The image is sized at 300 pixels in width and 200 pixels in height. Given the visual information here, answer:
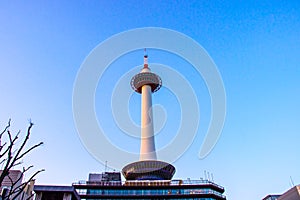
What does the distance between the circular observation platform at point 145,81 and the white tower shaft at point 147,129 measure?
2.68 meters

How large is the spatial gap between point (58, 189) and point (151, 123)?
6867cm

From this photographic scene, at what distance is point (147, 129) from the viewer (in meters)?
91.7

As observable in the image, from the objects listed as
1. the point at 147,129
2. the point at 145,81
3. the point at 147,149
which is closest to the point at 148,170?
the point at 147,149

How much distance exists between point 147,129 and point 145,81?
2085 cm

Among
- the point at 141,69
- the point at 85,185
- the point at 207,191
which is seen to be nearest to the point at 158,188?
the point at 207,191

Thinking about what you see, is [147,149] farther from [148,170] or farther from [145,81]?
[145,81]

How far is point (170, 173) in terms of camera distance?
8988 centimetres

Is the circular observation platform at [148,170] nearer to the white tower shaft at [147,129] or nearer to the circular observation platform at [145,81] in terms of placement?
the white tower shaft at [147,129]

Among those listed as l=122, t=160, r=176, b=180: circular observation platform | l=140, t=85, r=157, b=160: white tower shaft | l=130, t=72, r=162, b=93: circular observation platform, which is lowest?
l=122, t=160, r=176, b=180: circular observation platform

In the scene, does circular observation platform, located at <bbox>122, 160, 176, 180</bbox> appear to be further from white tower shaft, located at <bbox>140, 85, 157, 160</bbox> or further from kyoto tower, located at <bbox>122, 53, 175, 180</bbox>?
white tower shaft, located at <bbox>140, 85, 157, 160</bbox>

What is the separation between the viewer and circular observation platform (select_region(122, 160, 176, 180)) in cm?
8238

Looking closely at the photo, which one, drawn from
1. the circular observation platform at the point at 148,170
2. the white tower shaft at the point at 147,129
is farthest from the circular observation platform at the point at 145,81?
the circular observation platform at the point at 148,170


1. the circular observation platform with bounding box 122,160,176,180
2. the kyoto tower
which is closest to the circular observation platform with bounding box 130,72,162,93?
the kyoto tower

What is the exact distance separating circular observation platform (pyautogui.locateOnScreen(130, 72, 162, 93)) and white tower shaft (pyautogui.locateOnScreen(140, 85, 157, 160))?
2.68m
